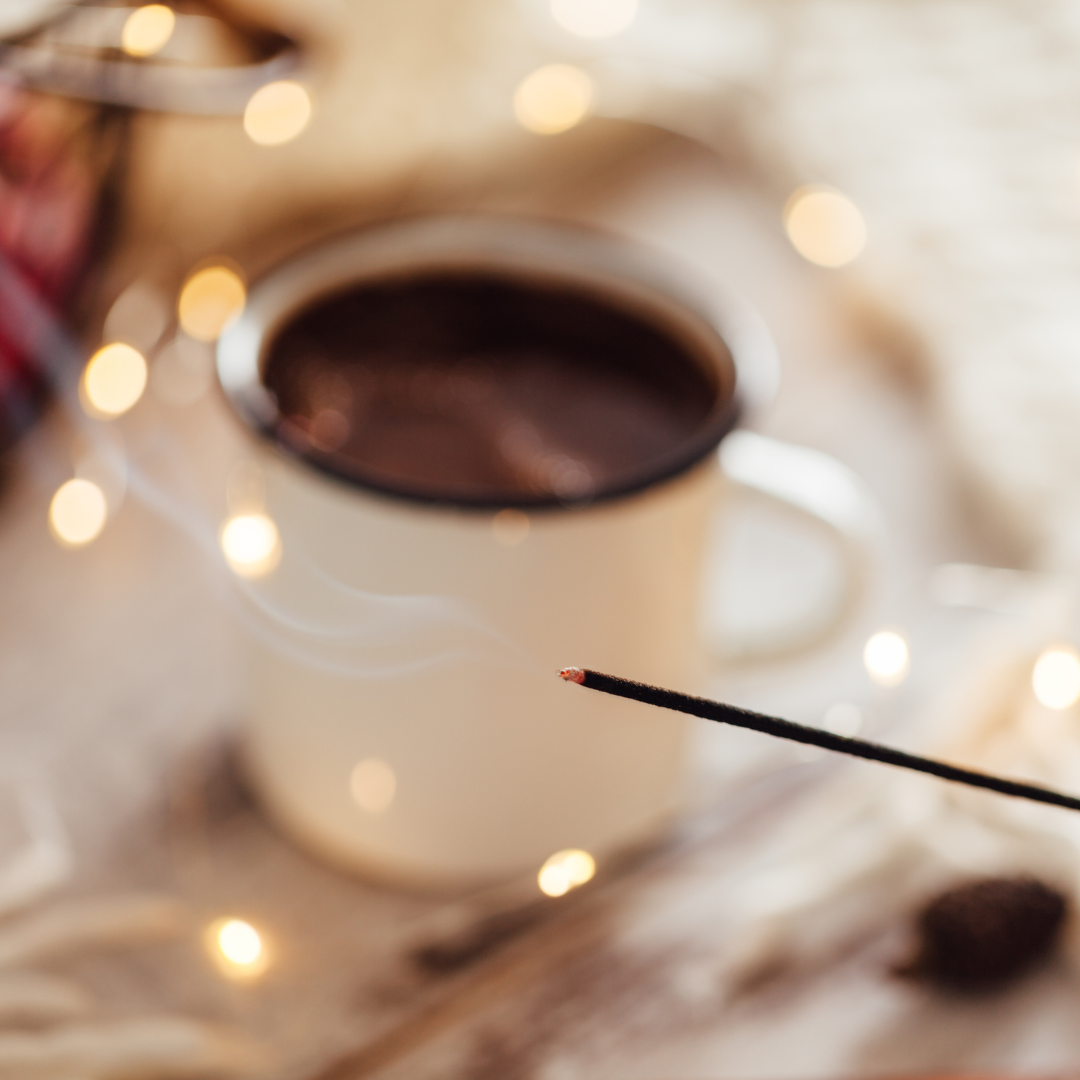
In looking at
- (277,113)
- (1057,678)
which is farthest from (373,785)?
(277,113)

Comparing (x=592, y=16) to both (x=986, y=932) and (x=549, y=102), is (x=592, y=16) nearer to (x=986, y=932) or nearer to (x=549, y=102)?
(x=549, y=102)

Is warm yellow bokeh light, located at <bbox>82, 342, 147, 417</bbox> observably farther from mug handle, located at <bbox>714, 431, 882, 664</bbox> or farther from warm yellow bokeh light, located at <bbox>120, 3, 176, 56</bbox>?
mug handle, located at <bbox>714, 431, 882, 664</bbox>

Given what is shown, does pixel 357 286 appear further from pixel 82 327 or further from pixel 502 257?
pixel 82 327

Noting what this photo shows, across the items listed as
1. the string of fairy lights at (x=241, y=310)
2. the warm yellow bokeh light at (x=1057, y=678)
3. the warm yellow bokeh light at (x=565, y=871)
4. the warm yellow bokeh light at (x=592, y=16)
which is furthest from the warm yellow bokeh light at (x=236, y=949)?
the warm yellow bokeh light at (x=592, y=16)

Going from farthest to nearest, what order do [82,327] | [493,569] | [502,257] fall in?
[82,327], [502,257], [493,569]

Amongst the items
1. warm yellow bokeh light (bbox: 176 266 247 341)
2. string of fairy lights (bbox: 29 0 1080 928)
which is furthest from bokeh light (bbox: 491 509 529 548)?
warm yellow bokeh light (bbox: 176 266 247 341)

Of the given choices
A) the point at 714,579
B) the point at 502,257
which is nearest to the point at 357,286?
the point at 502,257

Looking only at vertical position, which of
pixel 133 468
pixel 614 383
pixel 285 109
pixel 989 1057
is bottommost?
pixel 989 1057

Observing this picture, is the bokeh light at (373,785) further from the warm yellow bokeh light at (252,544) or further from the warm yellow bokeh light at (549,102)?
the warm yellow bokeh light at (549,102)
